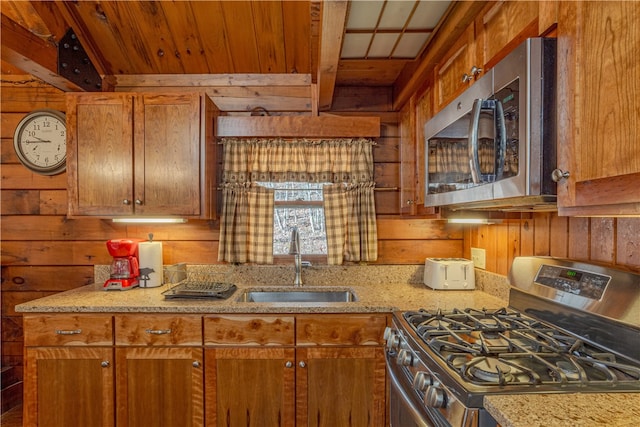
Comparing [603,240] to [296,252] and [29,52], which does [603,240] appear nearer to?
[296,252]

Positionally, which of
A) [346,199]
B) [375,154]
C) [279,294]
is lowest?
[279,294]

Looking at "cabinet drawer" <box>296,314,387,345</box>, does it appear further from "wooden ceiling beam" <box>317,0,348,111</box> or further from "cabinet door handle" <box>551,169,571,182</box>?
"wooden ceiling beam" <box>317,0,348,111</box>

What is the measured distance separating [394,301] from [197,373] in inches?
41.5

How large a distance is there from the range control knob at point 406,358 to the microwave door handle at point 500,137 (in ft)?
2.14

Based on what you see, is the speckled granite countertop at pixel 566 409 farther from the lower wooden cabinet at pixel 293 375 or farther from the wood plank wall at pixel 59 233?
the wood plank wall at pixel 59 233

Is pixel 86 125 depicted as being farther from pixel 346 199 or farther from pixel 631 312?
pixel 631 312

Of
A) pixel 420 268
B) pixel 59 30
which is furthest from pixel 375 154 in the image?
pixel 59 30

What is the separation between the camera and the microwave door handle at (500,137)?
111cm

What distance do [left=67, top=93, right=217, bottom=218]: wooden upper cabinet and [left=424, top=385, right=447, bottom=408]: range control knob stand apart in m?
1.60

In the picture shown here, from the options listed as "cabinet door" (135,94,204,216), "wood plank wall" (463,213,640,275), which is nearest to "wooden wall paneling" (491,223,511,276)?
"wood plank wall" (463,213,640,275)

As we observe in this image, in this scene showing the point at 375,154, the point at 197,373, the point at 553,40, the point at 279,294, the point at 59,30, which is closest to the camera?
the point at 553,40

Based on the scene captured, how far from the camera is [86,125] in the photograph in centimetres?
213

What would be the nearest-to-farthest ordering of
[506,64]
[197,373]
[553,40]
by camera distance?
[553,40], [506,64], [197,373]

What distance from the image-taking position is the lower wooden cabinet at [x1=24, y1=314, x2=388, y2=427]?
71.4 inches
